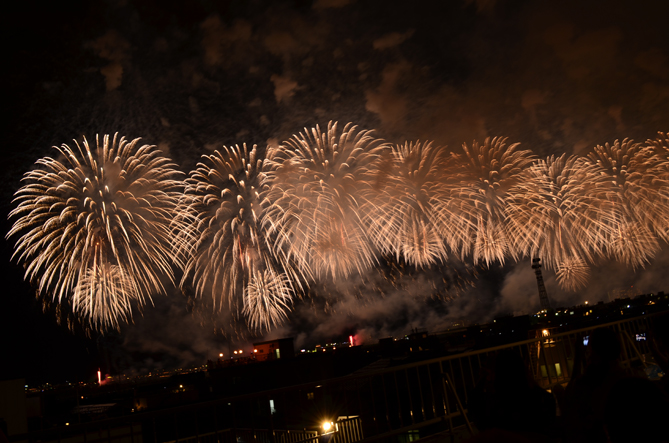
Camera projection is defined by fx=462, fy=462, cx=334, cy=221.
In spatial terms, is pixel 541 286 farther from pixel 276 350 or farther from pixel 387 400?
pixel 387 400

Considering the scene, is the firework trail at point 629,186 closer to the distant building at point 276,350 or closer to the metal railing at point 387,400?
the metal railing at point 387,400

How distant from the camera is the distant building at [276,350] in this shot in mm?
59097

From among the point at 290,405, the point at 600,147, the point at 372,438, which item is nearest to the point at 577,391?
the point at 372,438

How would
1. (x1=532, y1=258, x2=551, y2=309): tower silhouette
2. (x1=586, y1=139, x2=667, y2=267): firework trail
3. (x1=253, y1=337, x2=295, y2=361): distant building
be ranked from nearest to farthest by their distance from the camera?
(x1=586, y1=139, x2=667, y2=267): firework trail
(x1=253, y1=337, x2=295, y2=361): distant building
(x1=532, y1=258, x2=551, y2=309): tower silhouette

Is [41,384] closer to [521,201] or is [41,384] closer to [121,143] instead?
[121,143]

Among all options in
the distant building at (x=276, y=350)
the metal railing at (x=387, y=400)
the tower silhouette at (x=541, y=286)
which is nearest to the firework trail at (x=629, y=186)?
the metal railing at (x=387, y=400)

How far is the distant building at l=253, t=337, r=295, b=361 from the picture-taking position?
59.1m

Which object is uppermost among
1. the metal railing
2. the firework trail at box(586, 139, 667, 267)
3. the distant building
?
the firework trail at box(586, 139, 667, 267)

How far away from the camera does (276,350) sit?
198 ft

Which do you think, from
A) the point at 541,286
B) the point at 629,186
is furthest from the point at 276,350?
the point at 541,286

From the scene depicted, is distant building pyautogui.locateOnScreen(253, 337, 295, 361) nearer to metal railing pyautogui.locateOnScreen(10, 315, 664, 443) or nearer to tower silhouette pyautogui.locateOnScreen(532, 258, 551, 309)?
metal railing pyautogui.locateOnScreen(10, 315, 664, 443)

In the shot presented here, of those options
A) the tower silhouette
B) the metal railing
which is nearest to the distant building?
the metal railing

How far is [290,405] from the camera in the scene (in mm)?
25938

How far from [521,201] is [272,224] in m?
13.4
